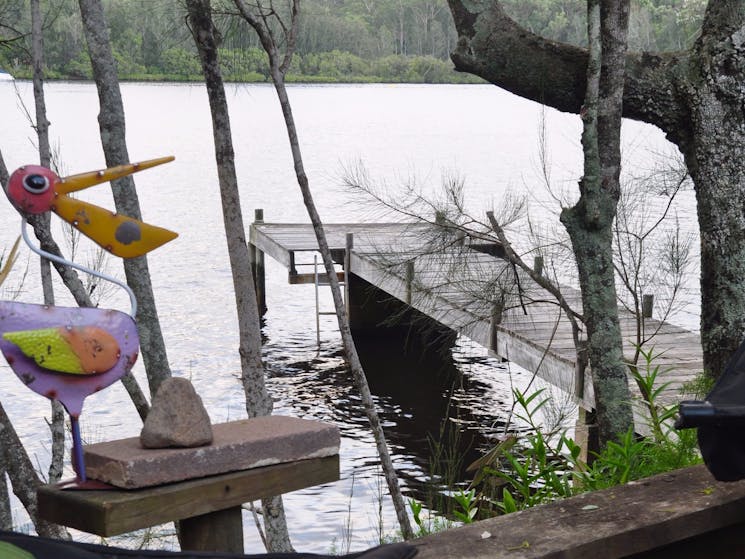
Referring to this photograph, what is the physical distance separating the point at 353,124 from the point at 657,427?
4904cm

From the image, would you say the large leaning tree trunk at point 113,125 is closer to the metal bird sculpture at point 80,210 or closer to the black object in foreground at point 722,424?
the metal bird sculpture at point 80,210

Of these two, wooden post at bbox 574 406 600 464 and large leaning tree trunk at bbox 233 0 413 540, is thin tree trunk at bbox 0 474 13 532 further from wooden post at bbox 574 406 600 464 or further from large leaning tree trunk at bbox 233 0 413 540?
wooden post at bbox 574 406 600 464

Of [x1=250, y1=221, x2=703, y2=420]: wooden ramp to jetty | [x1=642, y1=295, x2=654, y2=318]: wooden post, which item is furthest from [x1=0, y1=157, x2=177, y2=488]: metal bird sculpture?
[x1=642, y1=295, x2=654, y2=318]: wooden post

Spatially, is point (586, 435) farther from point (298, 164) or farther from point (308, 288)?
point (308, 288)

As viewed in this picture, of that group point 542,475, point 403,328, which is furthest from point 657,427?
point 403,328

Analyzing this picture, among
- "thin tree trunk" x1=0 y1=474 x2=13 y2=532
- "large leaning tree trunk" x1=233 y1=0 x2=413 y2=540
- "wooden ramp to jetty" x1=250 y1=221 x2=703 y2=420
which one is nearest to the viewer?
"thin tree trunk" x1=0 y1=474 x2=13 y2=532

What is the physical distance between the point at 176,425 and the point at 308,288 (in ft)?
62.4

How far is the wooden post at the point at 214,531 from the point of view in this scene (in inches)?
70.9

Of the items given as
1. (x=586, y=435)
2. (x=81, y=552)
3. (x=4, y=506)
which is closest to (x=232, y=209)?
(x=4, y=506)

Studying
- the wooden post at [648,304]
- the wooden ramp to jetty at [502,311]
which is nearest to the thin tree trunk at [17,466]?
the wooden ramp to jetty at [502,311]

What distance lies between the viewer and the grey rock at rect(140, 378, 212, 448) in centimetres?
176

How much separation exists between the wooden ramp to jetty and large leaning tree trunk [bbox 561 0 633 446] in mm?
1203

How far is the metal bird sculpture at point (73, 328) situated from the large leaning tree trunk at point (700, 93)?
270 centimetres

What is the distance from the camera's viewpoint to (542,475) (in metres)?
3.32
